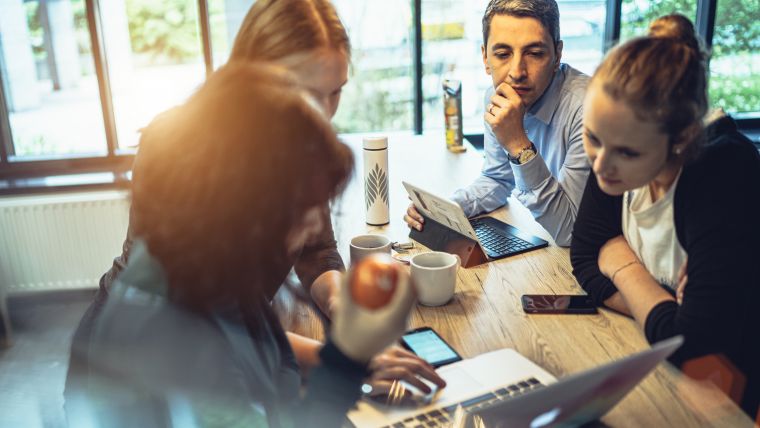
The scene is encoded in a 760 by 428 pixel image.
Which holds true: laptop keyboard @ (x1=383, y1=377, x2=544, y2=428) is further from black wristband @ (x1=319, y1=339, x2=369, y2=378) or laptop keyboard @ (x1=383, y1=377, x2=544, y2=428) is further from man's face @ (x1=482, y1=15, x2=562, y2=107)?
man's face @ (x1=482, y1=15, x2=562, y2=107)

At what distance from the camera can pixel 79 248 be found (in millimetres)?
3141

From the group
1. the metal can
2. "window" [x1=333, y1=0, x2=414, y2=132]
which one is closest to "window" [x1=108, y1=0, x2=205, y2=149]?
"window" [x1=333, y1=0, x2=414, y2=132]

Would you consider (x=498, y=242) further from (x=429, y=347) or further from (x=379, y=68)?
(x=379, y=68)

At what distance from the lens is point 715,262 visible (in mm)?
978

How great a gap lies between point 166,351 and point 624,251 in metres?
0.85

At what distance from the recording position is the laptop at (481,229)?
4.41 feet

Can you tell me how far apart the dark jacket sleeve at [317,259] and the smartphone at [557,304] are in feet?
1.24

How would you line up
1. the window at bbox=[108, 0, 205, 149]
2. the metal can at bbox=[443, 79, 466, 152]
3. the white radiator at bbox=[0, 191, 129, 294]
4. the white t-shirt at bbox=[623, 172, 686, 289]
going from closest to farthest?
the white t-shirt at bbox=[623, 172, 686, 289]
the metal can at bbox=[443, 79, 466, 152]
the white radiator at bbox=[0, 191, 129, 294]
the window at bbox=[108, 0, 205, 149]

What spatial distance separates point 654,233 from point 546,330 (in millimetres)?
260

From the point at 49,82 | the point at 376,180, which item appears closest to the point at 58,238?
the point at 49,82

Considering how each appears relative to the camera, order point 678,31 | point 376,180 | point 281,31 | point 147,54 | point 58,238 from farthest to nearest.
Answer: point 147,54 → point 58,238 → point 376,180 → point 281,31 → point 678,31

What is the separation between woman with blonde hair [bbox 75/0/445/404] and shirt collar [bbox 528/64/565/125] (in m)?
0.71

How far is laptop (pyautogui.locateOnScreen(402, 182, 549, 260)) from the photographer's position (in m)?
1.34

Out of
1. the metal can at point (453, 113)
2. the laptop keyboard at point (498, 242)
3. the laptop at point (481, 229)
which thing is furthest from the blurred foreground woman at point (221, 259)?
the metal can at point (453, 113)
